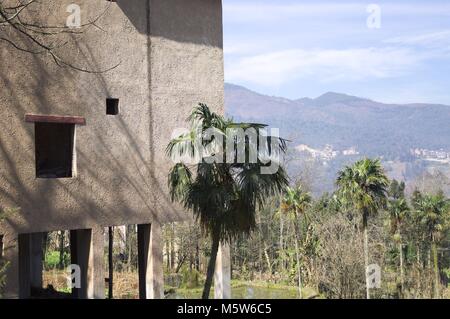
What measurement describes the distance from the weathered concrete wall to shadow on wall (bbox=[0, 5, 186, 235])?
1.0 inches

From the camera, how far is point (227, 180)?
15.5 m

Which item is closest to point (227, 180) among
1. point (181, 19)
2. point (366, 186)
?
point (181, 19)

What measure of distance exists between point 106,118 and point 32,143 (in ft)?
7.72

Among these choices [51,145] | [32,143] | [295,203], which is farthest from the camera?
[295,203]

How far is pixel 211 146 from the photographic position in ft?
50.9

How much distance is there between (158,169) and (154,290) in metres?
3.51

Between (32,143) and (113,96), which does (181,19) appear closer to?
(113,96)

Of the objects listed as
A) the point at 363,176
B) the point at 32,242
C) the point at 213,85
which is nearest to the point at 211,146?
the point at 213,85

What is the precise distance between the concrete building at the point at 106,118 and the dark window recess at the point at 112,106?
0.13ft

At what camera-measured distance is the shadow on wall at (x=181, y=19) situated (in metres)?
18.0

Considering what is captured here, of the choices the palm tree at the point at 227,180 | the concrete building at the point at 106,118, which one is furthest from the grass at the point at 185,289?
the palm tree at the point at 227,180

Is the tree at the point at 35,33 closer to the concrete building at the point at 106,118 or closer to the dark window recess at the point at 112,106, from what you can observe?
the concrete building at the point at 106,118
